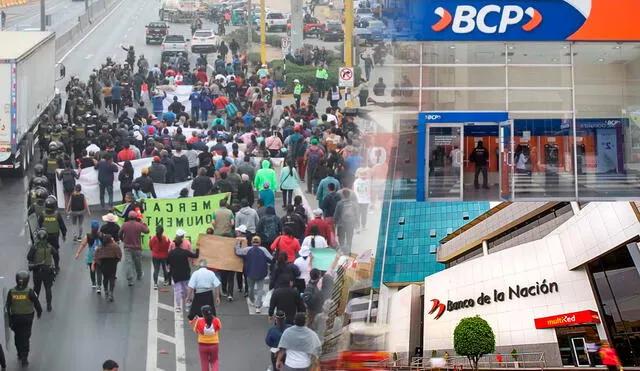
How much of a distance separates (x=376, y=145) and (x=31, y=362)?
846cm

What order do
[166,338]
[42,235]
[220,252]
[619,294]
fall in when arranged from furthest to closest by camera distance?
[619,294] < [220,252] < [42,235] < [166,338]

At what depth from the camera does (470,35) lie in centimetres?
1586

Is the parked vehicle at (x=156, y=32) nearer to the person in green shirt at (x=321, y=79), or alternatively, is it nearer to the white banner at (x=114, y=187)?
the person in green shirt at (x=321, y=79)

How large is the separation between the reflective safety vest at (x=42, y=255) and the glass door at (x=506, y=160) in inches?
279

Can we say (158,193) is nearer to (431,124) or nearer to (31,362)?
(31,362)

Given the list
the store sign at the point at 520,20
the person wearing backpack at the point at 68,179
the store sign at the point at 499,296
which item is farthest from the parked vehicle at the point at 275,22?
the store sign at the point at 520,20

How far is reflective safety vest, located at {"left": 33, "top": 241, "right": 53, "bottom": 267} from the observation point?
19.1 meters

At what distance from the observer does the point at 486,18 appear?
15734 mm

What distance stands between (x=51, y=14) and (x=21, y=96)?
6814cm

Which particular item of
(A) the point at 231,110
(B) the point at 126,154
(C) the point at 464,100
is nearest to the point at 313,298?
(C) the point at 464,100

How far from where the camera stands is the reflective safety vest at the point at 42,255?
19.1m

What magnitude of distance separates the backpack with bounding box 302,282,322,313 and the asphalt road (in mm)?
64806

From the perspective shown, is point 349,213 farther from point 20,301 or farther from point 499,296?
point 499,296

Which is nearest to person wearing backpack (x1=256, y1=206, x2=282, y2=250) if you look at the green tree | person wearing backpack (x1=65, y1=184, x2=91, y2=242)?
person wearing backpack (x1=65, y1=184, x2=91, y2=242)
